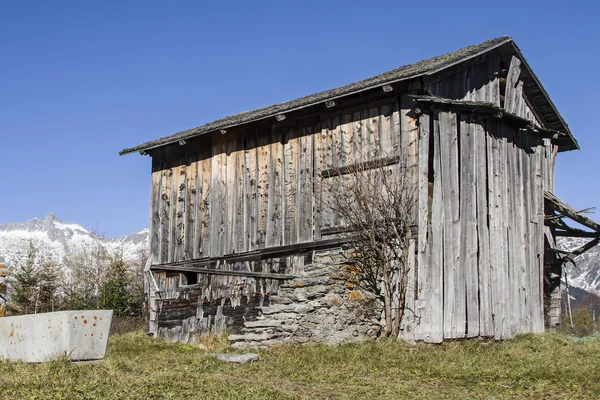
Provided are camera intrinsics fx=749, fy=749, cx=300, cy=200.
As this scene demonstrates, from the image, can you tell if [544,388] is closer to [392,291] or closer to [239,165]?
[392,291]

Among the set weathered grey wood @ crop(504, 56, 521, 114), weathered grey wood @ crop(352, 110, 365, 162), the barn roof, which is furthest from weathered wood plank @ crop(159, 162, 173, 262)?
weathered grey wood @ crop(504, 56, 521, 114)

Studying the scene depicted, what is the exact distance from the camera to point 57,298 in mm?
41781

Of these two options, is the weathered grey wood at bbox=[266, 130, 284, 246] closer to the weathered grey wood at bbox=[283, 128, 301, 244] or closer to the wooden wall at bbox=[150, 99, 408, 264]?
the wooden wall at bbox=[150, 99, 408, 264]

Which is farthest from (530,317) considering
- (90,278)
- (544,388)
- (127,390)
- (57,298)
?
(90,278)

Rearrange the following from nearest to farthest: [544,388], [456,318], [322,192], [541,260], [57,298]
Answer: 1. [544,388]
2. [456,318]
3. [322,192]
4. [541,260]
5. [57,298]

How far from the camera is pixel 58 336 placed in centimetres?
1284

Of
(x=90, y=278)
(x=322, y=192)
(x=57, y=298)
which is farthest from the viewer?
(x=90, y=278)

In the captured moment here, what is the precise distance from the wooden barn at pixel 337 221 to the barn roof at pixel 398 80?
66 mm

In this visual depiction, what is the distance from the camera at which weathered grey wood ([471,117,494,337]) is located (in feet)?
57.6

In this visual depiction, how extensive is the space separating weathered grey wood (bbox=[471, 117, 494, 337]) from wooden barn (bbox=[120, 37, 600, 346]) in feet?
0.15

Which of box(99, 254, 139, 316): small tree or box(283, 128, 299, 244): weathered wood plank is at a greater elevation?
box(283, 128, 299, 244): weathered wood plank

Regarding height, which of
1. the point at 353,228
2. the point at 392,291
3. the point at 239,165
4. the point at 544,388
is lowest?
the point at 544,388

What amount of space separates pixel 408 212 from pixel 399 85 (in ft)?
9.86

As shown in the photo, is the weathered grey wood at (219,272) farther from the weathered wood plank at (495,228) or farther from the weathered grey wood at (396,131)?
the weathered wood plank at (495,228)
